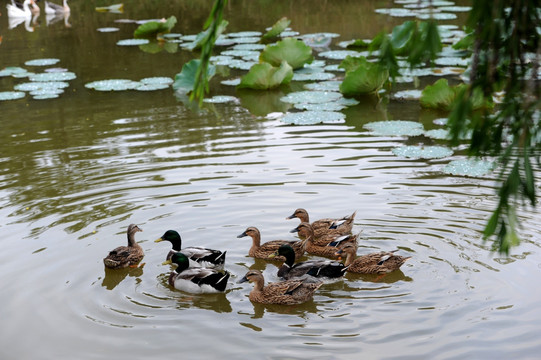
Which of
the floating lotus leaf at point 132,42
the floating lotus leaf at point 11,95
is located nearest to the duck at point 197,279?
the floating lotus leaf at point 11,95

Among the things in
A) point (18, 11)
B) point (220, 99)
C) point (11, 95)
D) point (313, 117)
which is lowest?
point (313, 117)

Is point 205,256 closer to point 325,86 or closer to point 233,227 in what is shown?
point 233,227

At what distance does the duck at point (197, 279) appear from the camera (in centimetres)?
681

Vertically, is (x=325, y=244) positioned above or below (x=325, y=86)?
below

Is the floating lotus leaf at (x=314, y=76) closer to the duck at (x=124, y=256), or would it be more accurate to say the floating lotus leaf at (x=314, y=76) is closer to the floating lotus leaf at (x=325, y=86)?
the floating lotus leaf at (x=325, y=86)

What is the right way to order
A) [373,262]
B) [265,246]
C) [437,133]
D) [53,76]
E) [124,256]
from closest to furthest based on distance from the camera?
[373,262], [124,256], [265,246], [437,133], [53,76]

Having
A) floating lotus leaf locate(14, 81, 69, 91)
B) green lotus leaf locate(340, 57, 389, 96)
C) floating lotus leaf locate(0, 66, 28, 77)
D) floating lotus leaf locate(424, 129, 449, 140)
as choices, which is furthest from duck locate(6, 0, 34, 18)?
floating lotus leaf locate(424, 129, 449, 140)

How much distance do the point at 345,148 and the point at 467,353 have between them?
5.17 meters

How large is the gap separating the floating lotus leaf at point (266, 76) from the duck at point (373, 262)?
6821 mm

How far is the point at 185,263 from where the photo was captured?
709 centimetres

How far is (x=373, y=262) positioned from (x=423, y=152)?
321 cm

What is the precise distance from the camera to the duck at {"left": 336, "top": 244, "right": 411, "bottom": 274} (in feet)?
22.9

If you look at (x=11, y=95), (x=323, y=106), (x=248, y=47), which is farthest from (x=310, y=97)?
(x=11, y=95)

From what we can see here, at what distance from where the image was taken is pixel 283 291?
677cm
